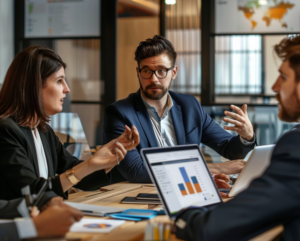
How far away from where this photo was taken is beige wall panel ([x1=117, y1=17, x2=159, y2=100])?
25.0ft

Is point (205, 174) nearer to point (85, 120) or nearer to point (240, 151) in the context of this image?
point (240, 151)

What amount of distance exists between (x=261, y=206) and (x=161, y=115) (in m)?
1.48

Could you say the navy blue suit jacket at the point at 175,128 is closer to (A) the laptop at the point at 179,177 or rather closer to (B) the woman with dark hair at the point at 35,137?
(B) the woman with dark hair at the point at 35,137

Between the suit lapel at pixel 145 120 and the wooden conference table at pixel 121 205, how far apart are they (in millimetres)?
298

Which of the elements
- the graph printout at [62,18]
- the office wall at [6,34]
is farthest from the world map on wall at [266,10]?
the office wall at [6,34]

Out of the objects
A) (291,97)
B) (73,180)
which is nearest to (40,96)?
(73,180)

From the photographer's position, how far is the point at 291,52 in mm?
1210

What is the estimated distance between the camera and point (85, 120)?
4.94m

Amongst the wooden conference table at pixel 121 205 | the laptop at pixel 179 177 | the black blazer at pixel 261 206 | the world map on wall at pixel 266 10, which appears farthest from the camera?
the world map on wall at pixel 266 10

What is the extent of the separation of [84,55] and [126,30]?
3.31 meters

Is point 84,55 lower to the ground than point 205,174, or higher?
higher

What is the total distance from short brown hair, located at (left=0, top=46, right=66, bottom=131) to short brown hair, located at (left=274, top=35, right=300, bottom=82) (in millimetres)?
997

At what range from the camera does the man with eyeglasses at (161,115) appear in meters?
2.31

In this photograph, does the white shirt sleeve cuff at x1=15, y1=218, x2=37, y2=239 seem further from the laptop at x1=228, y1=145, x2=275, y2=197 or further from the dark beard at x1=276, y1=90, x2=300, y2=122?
the laptop at x1=228, y1=145, x2=275, y2=197
